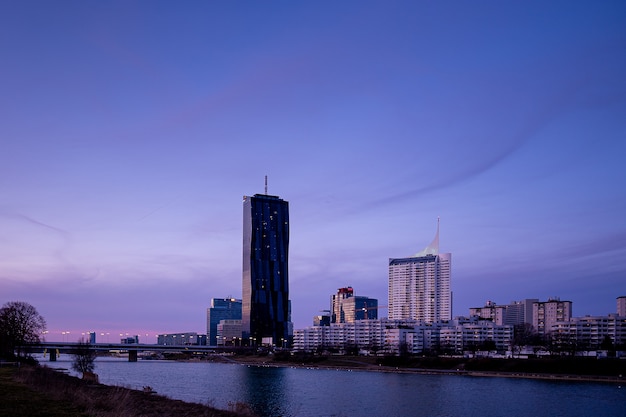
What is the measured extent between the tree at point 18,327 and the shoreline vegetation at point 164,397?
6193mm

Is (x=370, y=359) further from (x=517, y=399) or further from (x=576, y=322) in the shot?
(x=517, y=399)

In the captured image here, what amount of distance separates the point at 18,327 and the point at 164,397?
58.5 metres

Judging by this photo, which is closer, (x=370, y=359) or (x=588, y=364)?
(x=588, y=364)

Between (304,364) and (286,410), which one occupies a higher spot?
(286,410)

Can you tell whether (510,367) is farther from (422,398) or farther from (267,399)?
(267,399)

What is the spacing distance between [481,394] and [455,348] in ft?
411

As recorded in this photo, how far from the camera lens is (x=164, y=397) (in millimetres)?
57219

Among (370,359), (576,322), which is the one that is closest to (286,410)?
(370,359)

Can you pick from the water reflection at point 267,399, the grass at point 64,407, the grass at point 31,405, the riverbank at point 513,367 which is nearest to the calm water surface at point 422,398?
the water reflection at point 267,399

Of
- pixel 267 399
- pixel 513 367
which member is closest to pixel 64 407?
pixel 267 399

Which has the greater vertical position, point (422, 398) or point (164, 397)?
point (164, 397)

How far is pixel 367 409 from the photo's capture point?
198 ft

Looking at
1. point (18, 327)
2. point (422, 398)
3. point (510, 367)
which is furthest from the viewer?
point (510, 367)

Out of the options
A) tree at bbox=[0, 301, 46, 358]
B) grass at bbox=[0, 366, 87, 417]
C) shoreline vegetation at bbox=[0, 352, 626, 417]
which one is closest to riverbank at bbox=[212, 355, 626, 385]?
shoreline vegetation at bbox=[0, 352, 626, 417]
